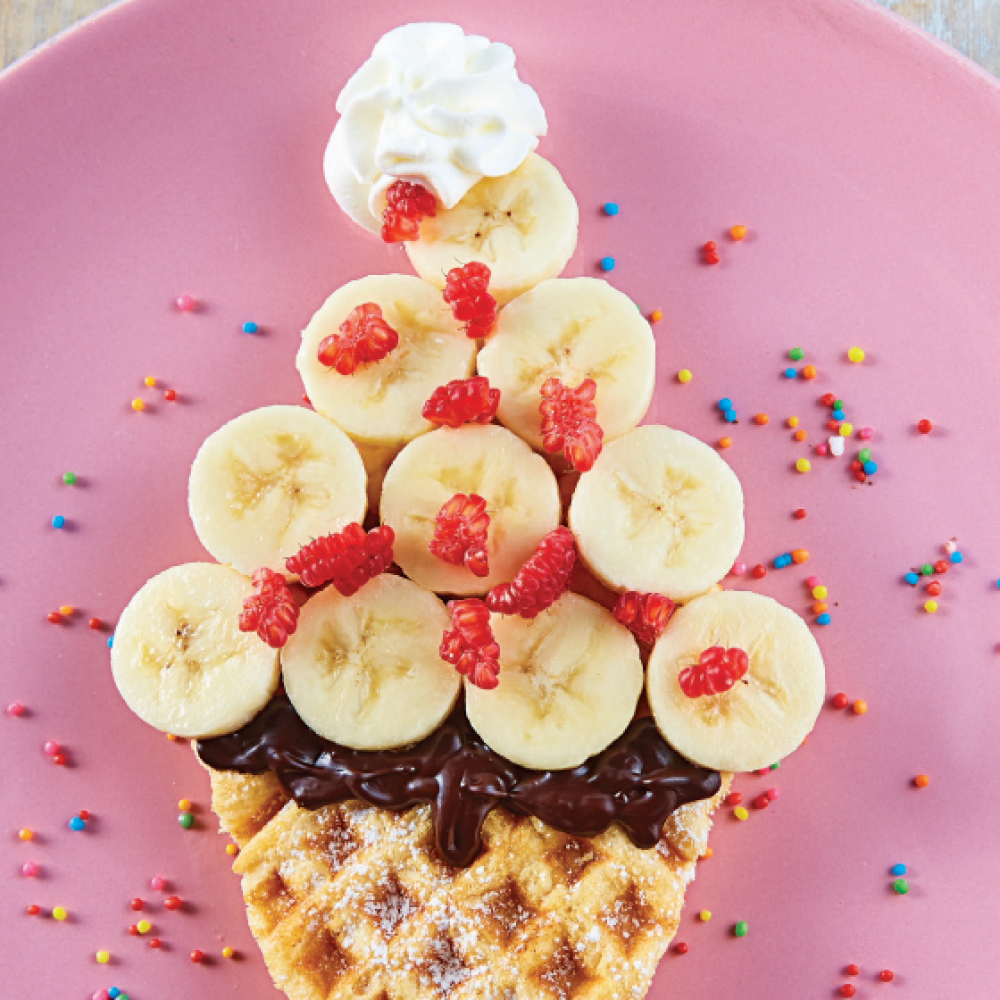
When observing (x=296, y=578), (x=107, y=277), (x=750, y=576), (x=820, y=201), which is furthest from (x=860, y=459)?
(x=107, y=277)

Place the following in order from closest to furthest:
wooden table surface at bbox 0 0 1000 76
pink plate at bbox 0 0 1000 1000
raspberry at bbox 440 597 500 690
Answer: raspberry at bbox 440 597 500 690
pink plate at bbox 0 0 1000 1000
wooden table surface at bbox 0 0 1000 76

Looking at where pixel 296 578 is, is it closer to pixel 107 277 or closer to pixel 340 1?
pixel 107 277

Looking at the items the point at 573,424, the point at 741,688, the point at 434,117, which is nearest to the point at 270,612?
the point at 573,424

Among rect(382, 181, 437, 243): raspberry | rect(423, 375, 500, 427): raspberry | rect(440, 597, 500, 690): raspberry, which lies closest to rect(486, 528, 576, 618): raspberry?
rect(440, 597, 500, 690): raspberry

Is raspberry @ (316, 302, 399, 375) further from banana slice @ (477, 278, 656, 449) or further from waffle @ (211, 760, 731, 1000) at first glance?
waffle @ (211, 760, 731, 1000)

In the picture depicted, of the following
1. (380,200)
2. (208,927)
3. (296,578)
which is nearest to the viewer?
(296,578)

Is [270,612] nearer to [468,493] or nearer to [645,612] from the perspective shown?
[468,493]
